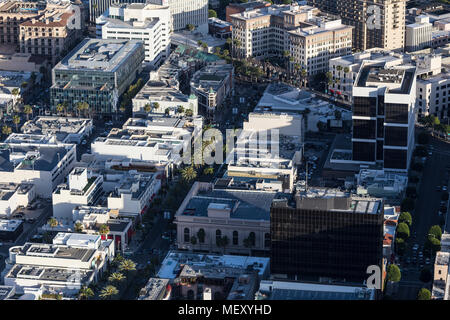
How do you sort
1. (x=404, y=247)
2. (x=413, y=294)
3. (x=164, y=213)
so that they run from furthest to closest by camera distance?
(x=164, y=213), (x=404, y=247), (x=413, y=294)

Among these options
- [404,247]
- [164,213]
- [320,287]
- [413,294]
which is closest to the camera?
[320,287]

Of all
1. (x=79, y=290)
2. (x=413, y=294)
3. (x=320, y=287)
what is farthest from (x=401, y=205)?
(x=79, y=290)

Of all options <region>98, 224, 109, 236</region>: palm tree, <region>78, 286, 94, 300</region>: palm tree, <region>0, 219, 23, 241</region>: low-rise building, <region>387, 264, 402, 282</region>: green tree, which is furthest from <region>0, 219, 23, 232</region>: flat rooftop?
<region>387, 264, 402, 282</region>: green tree

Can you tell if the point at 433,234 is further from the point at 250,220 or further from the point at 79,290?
the point at 79,290

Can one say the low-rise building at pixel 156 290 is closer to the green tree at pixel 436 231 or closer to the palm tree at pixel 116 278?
the palm tree at pixel 116 278

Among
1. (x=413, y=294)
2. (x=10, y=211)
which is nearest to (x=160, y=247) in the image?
(x=10, y=211)

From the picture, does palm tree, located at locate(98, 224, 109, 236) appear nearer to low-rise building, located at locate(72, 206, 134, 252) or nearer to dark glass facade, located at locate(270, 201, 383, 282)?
low-rise building, located at locate(72, 206, 134, 252)

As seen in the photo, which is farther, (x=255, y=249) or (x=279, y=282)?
(x=255, y=249)

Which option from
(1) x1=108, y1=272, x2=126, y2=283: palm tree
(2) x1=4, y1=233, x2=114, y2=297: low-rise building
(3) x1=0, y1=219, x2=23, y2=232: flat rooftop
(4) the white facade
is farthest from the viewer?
(4) the white facade
